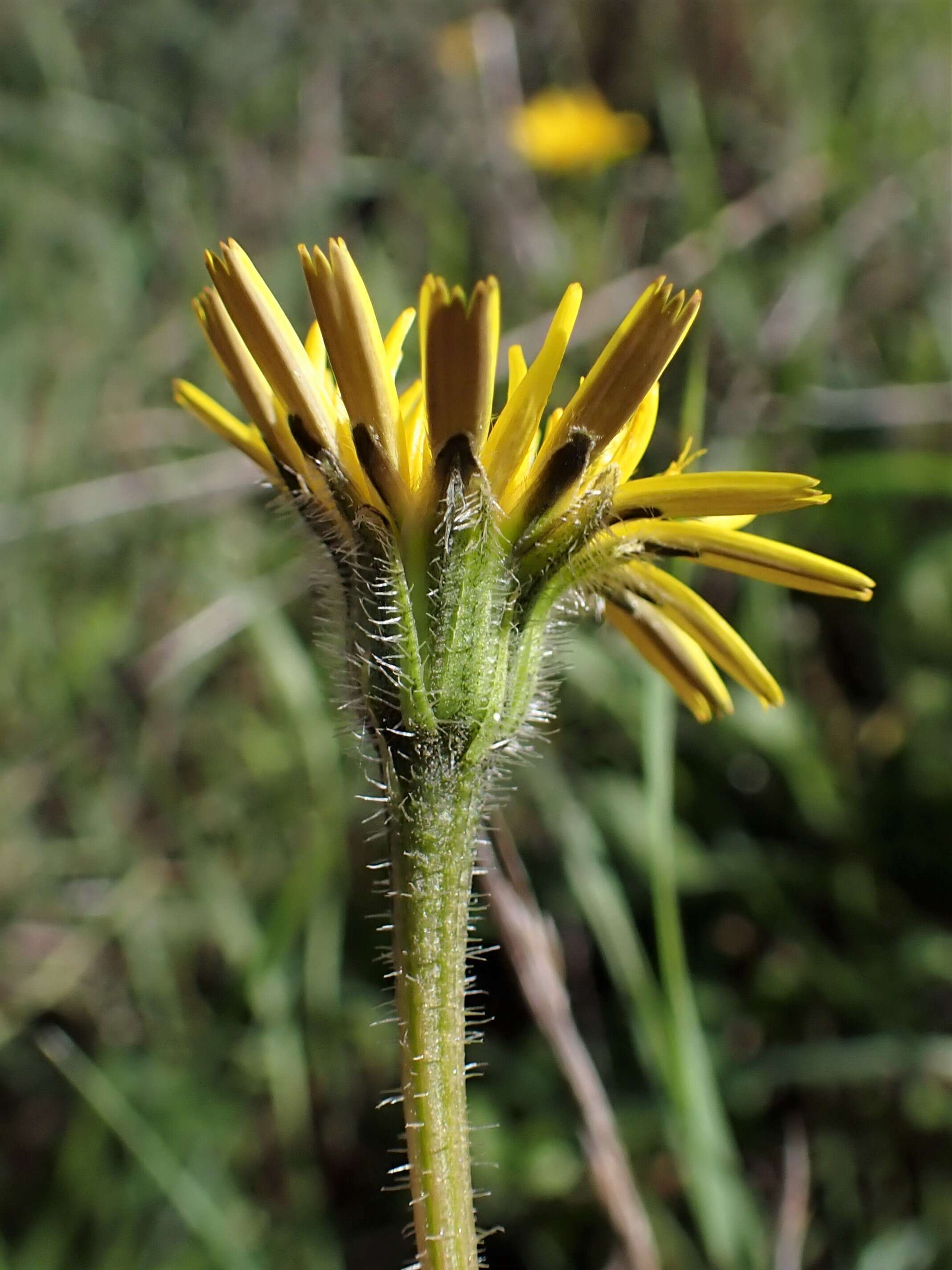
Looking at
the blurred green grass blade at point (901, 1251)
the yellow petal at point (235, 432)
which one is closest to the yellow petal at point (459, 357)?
the yellow petal at point (235, 432)

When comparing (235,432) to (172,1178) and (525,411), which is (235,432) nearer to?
(525,411)

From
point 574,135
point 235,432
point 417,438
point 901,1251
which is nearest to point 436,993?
point 417,438

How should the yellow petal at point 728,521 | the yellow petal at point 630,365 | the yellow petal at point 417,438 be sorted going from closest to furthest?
1. the yellow petal at point 630,365
2. the yellow petal at point 417,438
3. the yellow petal at point 728,521

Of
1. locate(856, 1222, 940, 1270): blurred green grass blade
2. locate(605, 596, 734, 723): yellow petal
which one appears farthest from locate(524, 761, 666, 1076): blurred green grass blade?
locate(605, 596, 734, 723): yellow petal

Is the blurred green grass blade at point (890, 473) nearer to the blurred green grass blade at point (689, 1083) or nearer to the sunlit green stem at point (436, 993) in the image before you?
the blurred green grass blade at point (689, 1083)

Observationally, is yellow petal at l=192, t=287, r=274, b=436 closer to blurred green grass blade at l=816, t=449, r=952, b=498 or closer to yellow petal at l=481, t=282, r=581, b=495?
yellow petal at l=481, t=282, r=581, b=495

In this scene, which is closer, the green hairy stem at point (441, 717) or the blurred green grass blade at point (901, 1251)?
the green hairy stem at point (441, 717)
